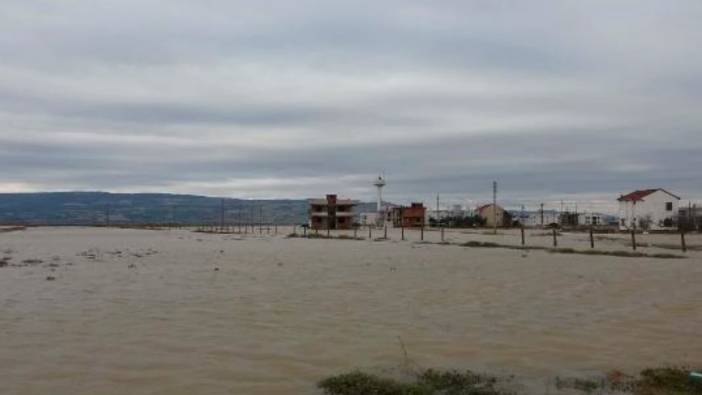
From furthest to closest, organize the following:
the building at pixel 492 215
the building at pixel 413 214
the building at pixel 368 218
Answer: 1. the building at pixel 368 218
2. the building at pixel 492 215
3. the building at pixel 413 214

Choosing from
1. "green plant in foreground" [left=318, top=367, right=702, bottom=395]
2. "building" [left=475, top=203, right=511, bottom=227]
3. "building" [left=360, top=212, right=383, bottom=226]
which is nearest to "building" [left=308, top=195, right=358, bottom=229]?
"building" [left=360, top=212, right=383, bottom=226]

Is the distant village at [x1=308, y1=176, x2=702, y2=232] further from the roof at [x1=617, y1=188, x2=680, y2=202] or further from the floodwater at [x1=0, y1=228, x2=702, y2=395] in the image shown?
the floodwater at [x1=0, y1=228, x2=702, y2=395]

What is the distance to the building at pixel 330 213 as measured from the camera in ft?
381

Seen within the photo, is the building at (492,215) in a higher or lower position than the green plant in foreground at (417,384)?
higher

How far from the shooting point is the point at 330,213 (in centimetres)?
11662

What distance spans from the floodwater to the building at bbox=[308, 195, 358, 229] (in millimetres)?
92288

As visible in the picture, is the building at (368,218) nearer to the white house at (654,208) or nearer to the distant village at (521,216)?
the distant village at (521,216)

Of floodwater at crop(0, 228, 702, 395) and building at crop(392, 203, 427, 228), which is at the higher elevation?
building at crop(392, 203, 427, 228)

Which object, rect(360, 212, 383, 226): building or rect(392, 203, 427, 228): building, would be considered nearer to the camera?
rect(392, 203, 427, 228): building

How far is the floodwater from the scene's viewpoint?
9.06m

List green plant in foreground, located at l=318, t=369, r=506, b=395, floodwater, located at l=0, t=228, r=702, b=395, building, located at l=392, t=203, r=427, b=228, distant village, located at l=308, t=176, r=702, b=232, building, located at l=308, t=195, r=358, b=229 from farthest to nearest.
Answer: building, located at l=392, t=203, r=427, b=228, building, located at l=308, t=195, r=358, b=229, distant village, located at l=308, t=176, r=702, b=232, floodwater, located at l=0, t=228, r=702, b=395, green plant in foreground, located at l=318, t=369, r=506, b=395

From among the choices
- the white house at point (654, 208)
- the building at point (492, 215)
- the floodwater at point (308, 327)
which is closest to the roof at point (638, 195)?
the white house at point (654, 208)

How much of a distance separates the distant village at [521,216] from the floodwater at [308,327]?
54664mm

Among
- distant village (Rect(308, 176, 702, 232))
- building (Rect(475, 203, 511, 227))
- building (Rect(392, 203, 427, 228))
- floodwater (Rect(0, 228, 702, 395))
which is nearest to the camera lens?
floodwater (Rect(0, 228, 702, 395))
